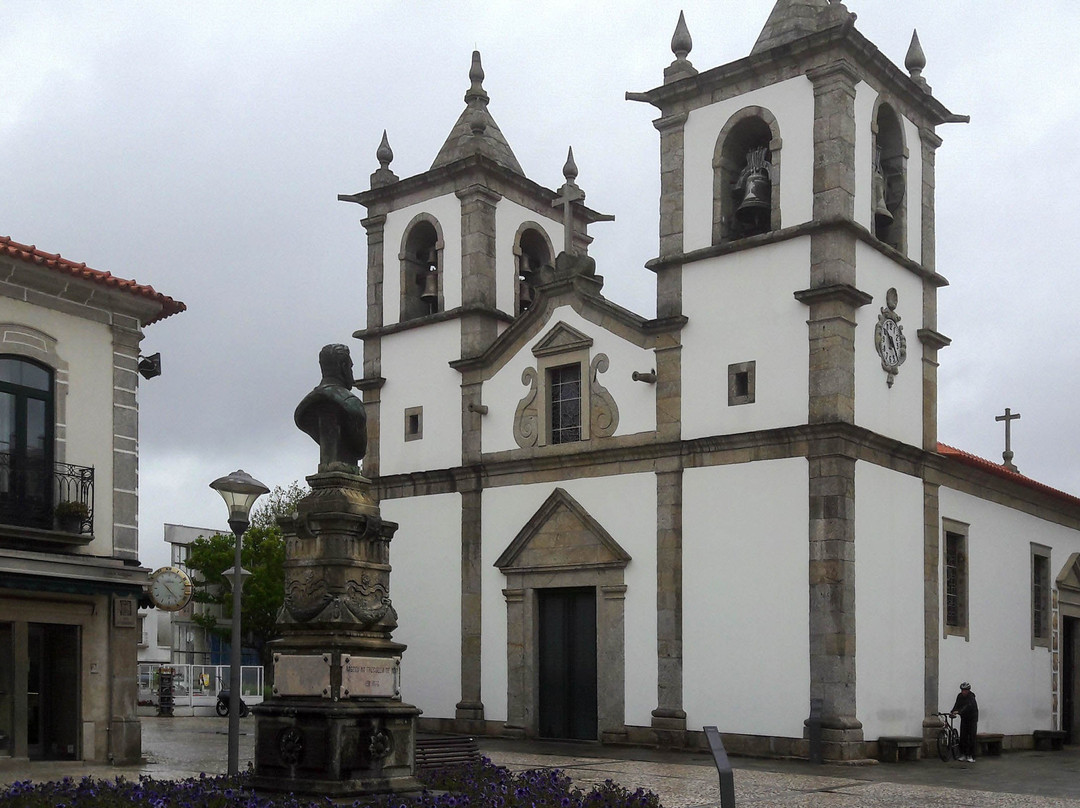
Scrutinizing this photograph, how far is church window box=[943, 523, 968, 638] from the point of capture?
2128 cm

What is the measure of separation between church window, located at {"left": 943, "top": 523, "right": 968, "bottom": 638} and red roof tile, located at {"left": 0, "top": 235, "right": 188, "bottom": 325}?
12118 millimetres

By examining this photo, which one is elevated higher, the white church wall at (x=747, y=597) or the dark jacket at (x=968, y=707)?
the white church wall at (x=747, y=597)

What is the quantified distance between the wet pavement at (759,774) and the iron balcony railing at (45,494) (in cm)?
285

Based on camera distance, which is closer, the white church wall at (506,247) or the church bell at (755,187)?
the church bell at (755,187)

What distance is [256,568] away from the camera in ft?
142

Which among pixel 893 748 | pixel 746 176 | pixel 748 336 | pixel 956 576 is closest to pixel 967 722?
pixel 893 748

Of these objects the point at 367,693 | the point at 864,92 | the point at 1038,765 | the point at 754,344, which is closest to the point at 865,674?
the point at 1038,765

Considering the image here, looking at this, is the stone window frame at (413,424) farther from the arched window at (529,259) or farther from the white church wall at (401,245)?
the arched window at (529,259)

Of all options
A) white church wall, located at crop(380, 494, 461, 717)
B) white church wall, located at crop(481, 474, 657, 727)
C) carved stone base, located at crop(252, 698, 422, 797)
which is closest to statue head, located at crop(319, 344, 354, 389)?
carved stone base, located at crop(252, 698, 422, 797)

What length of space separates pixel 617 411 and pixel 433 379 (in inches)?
169

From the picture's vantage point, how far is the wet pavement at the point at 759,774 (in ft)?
45.4

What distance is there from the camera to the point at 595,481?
2133cm

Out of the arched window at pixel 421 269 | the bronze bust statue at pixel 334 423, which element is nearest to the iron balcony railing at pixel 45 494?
the bronze bust statue at pixel 334 423

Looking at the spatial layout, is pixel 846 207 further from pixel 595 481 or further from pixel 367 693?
pixel 367 693
